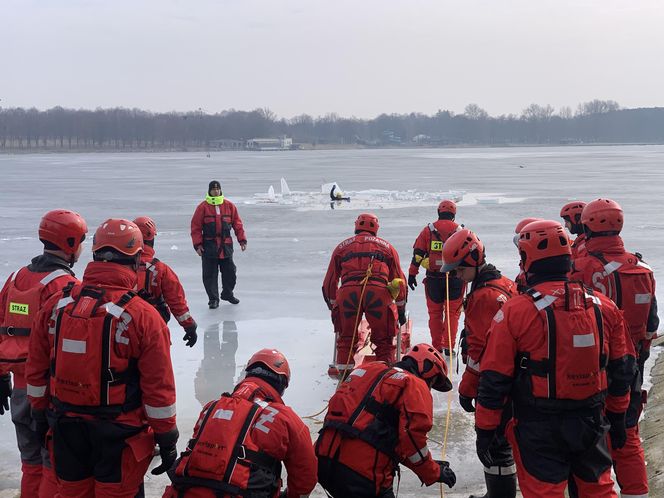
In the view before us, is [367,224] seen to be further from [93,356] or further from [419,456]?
[93,356]

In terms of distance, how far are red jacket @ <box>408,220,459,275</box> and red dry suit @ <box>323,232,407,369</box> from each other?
3.27ft

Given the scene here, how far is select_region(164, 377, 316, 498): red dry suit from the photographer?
2939mm

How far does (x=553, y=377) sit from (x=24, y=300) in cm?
287

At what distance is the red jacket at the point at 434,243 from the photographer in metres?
7.41

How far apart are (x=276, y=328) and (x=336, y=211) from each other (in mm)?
12645

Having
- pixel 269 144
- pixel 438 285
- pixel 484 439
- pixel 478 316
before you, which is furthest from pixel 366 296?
pixel 269 144

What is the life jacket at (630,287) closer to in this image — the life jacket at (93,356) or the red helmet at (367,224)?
the red helmet at (367,224)

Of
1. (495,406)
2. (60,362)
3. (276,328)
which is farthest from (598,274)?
(276,328)

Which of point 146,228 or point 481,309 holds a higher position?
point 146,228

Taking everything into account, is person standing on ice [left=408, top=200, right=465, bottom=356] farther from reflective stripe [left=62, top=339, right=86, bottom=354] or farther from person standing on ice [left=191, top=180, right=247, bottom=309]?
reflective stripe [left=62, top=339, right=86, bottom=354]

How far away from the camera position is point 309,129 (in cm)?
18062

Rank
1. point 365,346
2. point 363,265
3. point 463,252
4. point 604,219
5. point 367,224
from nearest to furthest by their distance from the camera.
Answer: point 463,252 → point 604,219 → point 363,265 → point 367,224 → point 365,346

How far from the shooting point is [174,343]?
780 centimetres

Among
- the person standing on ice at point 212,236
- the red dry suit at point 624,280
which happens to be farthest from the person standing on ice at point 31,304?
the person standing on ice at point 212,236
